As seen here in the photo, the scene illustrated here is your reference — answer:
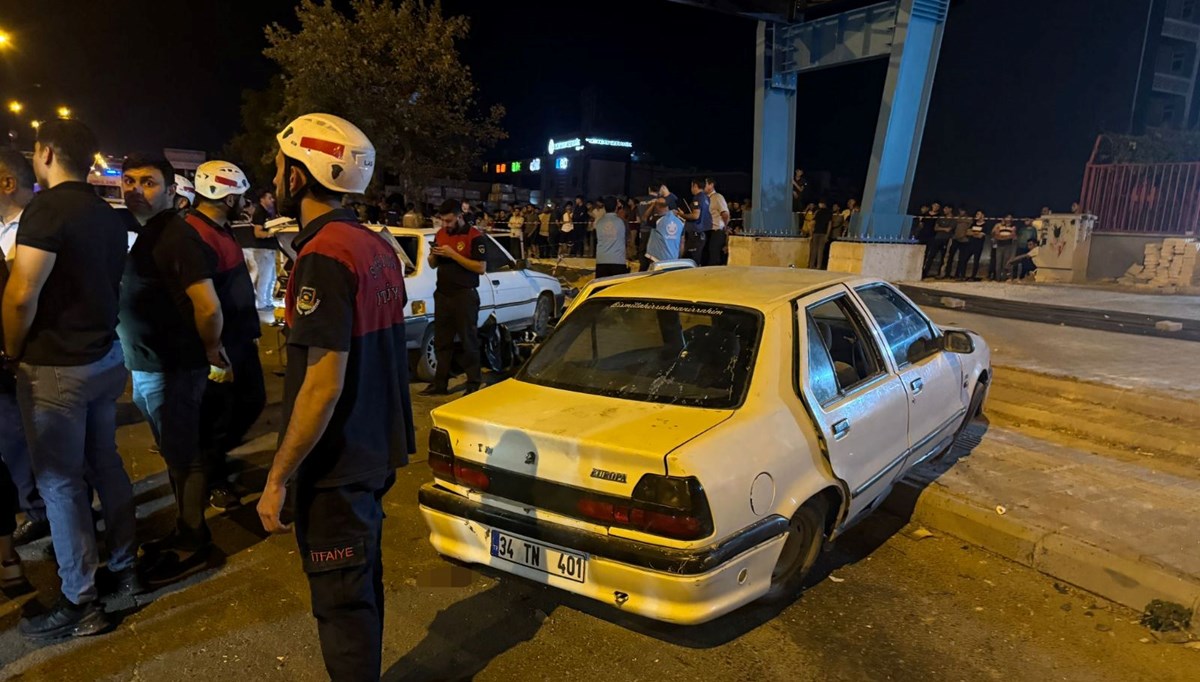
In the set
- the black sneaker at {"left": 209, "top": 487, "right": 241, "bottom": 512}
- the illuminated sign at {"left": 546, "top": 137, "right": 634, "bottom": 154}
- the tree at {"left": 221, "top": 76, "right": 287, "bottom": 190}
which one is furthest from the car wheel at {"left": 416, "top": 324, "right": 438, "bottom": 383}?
the illuminated sign at {"left": 546, "top": 137, "right": 634, "bottom": 154}

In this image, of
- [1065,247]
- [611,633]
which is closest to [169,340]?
[611,633]

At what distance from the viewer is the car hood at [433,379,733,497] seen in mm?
2738

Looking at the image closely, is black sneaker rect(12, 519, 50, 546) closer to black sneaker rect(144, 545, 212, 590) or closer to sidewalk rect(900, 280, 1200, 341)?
black sneaker rect(144, 545, 212, 590)

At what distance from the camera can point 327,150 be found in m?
2.17

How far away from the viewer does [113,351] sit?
316cm

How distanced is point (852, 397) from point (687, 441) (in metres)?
1.17

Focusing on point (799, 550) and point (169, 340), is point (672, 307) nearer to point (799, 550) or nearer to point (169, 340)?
point (799, 550)

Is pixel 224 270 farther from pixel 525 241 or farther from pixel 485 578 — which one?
pixel 525 241

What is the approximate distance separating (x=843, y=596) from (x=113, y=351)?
3.56 m

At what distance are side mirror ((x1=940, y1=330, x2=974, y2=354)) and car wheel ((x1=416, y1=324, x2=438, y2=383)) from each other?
188 inches

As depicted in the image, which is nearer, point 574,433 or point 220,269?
point 574,433

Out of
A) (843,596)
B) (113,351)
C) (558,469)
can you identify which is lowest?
(843,596)

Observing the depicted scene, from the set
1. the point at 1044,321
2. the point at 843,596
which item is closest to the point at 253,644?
the point at 843,596

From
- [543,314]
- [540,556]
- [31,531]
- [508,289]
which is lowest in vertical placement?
[31,531]
